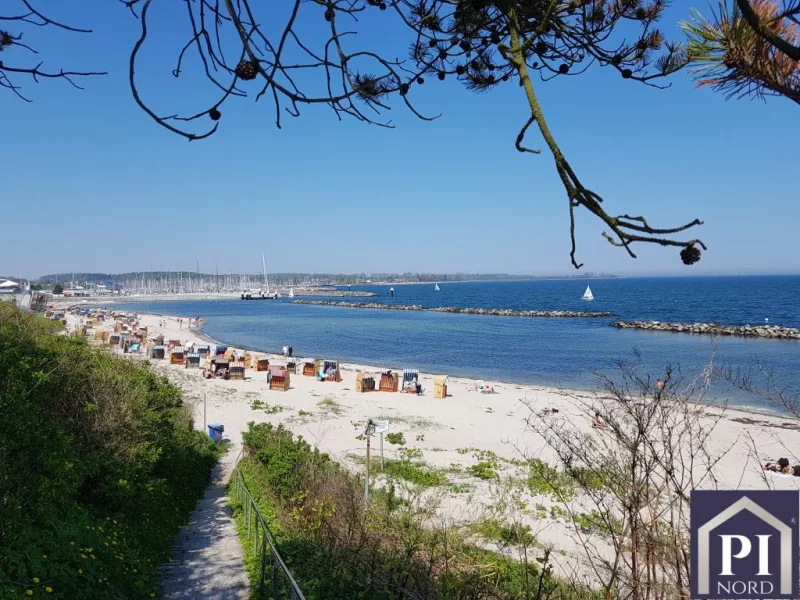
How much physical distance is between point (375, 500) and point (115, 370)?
459 cm

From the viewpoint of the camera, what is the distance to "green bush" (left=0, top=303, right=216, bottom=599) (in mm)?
4691

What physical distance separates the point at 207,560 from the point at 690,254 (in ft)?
24.6

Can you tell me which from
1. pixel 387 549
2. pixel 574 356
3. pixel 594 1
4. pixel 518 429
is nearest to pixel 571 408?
pixel 518 429

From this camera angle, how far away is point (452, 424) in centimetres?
1844

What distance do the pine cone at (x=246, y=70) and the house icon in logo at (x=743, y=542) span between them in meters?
2.71

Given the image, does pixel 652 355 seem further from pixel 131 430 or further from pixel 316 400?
pixel 131 430

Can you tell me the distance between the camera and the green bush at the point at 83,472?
469 cm

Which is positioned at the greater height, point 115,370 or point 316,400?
point 115,370

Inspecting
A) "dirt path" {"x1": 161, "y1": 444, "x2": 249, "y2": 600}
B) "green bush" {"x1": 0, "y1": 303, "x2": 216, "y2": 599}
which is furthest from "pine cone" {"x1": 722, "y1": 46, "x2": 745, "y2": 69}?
"dirt path" {"x1": 161, "y1": 444, "x2": 249, "y2": 600}

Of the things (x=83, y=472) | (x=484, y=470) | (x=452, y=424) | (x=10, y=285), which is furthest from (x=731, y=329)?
(x=10, y=285)

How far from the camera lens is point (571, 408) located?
21.8 meters

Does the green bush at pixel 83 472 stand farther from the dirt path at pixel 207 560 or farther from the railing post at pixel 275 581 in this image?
the railing post at pixel 275 581

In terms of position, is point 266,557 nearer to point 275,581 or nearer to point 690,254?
point 275,581

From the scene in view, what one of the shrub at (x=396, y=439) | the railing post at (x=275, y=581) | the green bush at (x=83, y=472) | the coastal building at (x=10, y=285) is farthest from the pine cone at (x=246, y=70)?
the coastal building at (x=10, y=285)
